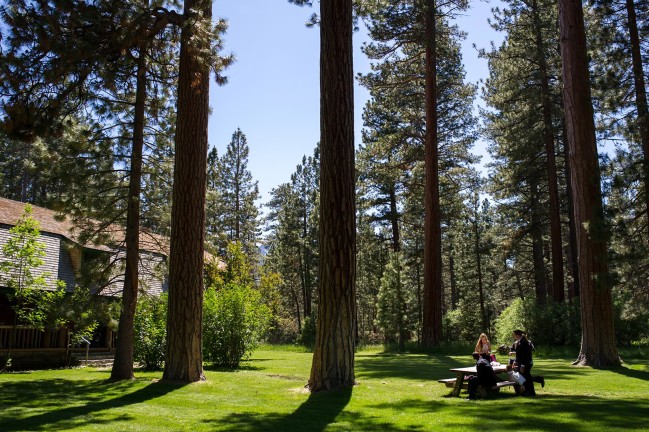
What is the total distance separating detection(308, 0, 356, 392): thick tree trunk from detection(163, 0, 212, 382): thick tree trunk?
2971mm

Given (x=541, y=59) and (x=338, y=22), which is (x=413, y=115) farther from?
(x=338, y=22)

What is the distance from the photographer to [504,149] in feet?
93.7

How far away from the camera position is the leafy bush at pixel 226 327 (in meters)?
17.5

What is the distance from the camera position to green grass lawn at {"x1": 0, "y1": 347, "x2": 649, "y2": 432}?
21.2ft

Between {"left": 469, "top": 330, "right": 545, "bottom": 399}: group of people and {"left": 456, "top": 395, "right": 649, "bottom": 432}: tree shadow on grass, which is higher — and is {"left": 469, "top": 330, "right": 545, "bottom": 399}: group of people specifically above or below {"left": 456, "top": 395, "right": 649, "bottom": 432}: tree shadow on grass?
above

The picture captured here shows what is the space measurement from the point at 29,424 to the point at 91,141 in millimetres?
8127

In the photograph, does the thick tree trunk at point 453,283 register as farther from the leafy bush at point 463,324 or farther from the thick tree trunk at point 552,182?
the thick tree trunk at point 552,182

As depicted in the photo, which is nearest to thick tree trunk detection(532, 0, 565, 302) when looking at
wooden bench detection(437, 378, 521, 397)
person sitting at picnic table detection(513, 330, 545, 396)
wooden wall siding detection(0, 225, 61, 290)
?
person sitting at picnic table detection(513, 330, 545, 396)

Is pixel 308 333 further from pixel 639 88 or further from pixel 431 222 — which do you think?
pixel 639 88

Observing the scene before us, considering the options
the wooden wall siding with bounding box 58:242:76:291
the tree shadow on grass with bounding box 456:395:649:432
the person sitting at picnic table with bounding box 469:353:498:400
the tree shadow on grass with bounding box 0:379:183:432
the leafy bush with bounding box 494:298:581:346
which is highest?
the wooden wall siding with bounding box 58:242:76:291

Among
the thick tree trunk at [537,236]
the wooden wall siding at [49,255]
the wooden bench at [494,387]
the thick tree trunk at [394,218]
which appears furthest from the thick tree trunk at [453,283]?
the wooden bench at [494,387]

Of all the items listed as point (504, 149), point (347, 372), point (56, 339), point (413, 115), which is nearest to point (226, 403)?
point (347, 372)

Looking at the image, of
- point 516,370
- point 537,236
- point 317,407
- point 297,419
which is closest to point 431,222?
point 537,236

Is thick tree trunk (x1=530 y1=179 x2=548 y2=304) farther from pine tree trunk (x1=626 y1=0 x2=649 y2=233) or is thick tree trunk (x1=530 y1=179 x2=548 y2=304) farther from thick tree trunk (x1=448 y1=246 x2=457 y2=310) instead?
thick tree trunk (x1=448 y1=246 x2=457 y2=310)
